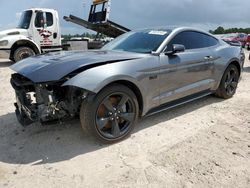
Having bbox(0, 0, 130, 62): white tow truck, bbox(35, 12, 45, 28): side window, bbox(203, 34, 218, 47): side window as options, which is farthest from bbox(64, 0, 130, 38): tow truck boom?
bbox(203, 34, 218, 47): side window

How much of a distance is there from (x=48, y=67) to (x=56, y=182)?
1.36 m

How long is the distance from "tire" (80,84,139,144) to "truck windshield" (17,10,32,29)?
9435 mm

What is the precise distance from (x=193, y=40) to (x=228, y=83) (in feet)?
4.81

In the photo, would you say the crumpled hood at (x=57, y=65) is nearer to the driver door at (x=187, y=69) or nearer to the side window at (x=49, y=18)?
the driver door at (x=187, y=69)

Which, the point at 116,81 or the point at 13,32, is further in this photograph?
the point at 13,32

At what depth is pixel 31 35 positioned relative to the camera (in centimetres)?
1155

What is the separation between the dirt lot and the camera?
284cm

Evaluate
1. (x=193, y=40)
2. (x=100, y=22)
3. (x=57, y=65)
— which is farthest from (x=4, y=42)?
(x=57, y=65)

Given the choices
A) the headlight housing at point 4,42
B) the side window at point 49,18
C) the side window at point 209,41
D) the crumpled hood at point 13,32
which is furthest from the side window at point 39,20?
the side window at point 209,41

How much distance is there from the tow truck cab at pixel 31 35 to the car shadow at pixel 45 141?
24.0 feet

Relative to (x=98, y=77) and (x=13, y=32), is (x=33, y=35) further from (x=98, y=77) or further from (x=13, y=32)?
(x=98, y=77)

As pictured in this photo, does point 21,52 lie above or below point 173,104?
above

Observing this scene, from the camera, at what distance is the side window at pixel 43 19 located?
11562 millimetres

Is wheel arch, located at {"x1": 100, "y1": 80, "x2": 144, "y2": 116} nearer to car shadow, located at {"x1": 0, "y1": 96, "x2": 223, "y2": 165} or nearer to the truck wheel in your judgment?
car shadow, located at {"x1": 0, "y1": 96, "x2": 223, "y2": 165}
